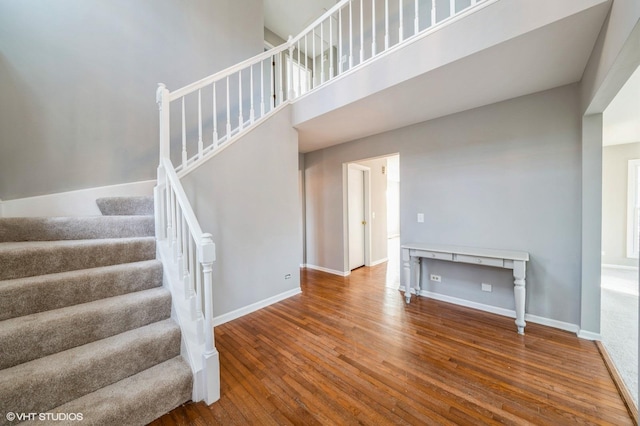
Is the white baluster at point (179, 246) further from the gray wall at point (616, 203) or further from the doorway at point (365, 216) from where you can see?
the gray wall at point (616, 203)

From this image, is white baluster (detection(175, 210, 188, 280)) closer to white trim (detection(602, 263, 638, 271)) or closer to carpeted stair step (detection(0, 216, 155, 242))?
carpeted stair step (detection(0, 216, 155, 242))

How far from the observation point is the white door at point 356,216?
4586mm

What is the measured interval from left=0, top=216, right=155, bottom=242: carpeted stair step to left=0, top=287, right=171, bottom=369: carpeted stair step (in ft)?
2.40

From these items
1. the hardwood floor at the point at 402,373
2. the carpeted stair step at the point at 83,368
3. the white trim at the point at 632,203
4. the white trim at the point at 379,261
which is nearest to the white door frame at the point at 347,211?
the white trim at the point at 379,261

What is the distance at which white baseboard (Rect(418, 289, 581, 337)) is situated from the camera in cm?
241

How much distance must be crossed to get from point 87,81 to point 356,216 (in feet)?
13.8

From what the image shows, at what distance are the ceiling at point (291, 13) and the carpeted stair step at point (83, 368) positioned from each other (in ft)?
17.2

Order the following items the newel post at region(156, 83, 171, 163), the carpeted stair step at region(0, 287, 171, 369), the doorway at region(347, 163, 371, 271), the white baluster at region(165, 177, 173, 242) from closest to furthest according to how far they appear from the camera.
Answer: the carpeted stair step at region(0, 287, 171, 369) < the white baluster at region(165, 177, 173, 242) < the newel post at region(156, 83, 171, 163) < the doorway at region(347, 163, 371, 271)

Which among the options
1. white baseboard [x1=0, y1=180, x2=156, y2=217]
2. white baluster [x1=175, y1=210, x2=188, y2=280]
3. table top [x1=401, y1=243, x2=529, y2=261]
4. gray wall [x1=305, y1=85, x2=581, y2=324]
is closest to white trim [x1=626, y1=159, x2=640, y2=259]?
gray wall [x1=305, y1=85, x2=581, y2=324]

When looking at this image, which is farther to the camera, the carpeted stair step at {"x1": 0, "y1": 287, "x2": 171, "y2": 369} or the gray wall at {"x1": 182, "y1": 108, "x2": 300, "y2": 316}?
the gray wall at {"x1": 182, "y1": 108, "x2": 300, "y2": 316}

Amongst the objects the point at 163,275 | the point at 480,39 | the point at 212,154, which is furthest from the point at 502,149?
the point at 163,275

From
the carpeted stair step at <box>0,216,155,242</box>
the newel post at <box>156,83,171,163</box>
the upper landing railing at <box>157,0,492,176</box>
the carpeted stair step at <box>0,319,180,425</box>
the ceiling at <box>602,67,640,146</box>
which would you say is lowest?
the carpeted stair step at <box>0,319,180,425</box>

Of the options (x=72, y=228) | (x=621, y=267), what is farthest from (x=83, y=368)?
(x=621, y=267)

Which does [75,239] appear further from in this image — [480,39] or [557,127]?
[557,127]
